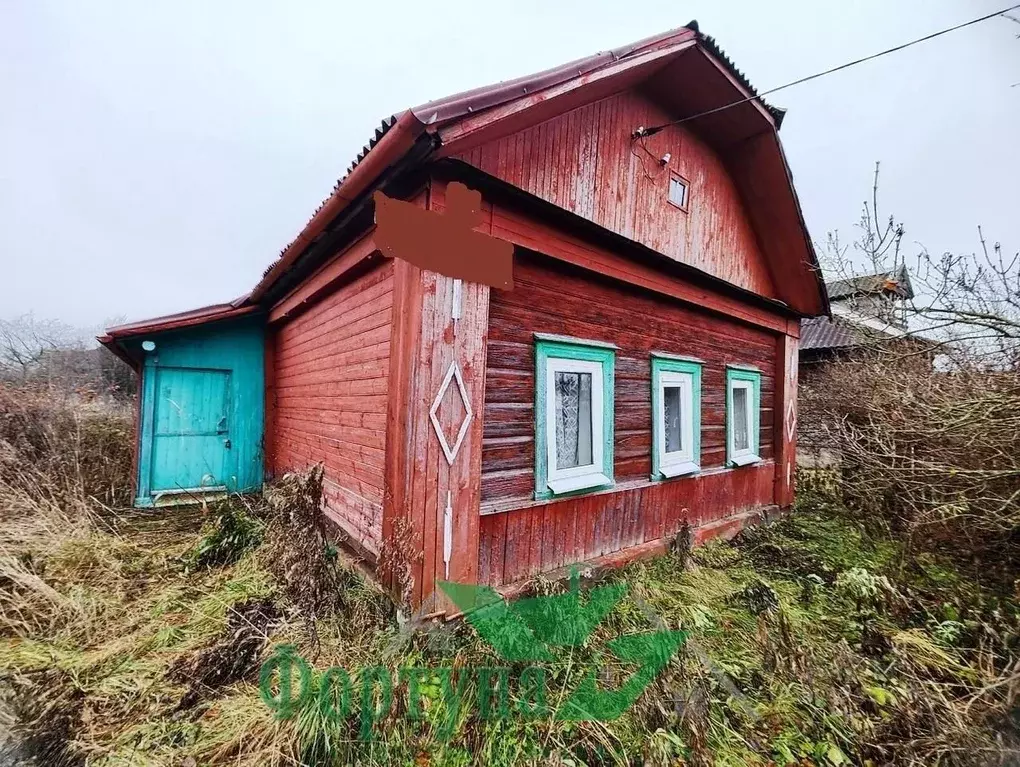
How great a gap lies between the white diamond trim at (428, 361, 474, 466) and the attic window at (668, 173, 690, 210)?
3.72 meters

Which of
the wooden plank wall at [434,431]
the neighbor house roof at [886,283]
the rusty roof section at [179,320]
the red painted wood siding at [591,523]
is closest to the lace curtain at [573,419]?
the red painted wood siding at [591,523]

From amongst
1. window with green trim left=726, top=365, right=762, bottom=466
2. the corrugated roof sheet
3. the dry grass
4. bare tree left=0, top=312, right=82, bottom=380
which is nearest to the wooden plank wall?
the dry grass

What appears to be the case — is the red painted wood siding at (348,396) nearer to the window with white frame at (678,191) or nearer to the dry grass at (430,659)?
the dry grass at (430,659)

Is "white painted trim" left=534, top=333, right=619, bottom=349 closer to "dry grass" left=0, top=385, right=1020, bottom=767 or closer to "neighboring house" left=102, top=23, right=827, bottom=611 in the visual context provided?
"neighboring house" left=102, top=23, right=827, bottom=611

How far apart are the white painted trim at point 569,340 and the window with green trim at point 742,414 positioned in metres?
2.72

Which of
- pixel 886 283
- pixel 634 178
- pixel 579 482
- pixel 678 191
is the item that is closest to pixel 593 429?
pixel 579 482

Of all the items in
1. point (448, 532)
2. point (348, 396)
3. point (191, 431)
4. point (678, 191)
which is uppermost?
point (678, 191)

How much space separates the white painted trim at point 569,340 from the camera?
383 cm

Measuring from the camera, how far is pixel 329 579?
314 centimetres

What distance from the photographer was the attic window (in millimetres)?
5266

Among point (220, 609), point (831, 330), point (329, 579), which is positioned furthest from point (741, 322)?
point (831, 330)

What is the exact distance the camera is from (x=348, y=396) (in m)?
4.15

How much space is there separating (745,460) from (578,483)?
357cm

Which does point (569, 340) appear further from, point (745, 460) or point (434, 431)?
point (745, 460)
